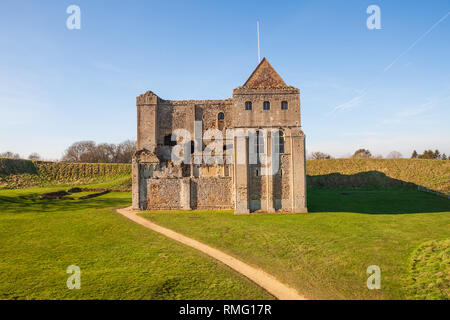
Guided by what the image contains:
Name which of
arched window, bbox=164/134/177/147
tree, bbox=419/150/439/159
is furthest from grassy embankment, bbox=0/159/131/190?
tree, bbox=419/150/439/159

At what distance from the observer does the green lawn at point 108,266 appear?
9.30 metres

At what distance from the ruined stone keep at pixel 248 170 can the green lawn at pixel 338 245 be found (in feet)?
6.77

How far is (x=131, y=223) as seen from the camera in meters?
20.4

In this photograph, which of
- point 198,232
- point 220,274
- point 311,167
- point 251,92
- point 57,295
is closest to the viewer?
point 57,295

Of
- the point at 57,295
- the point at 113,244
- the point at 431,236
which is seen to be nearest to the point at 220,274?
the point at 57,295

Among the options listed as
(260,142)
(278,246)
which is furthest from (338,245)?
(260,142)

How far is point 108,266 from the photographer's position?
38.0 feet

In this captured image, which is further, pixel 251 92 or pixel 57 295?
pixel 251 92

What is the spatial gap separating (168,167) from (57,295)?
59.0ft

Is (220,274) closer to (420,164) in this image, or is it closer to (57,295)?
(57,295)

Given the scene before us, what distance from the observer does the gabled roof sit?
2636cm

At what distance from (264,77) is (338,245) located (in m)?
18.7
